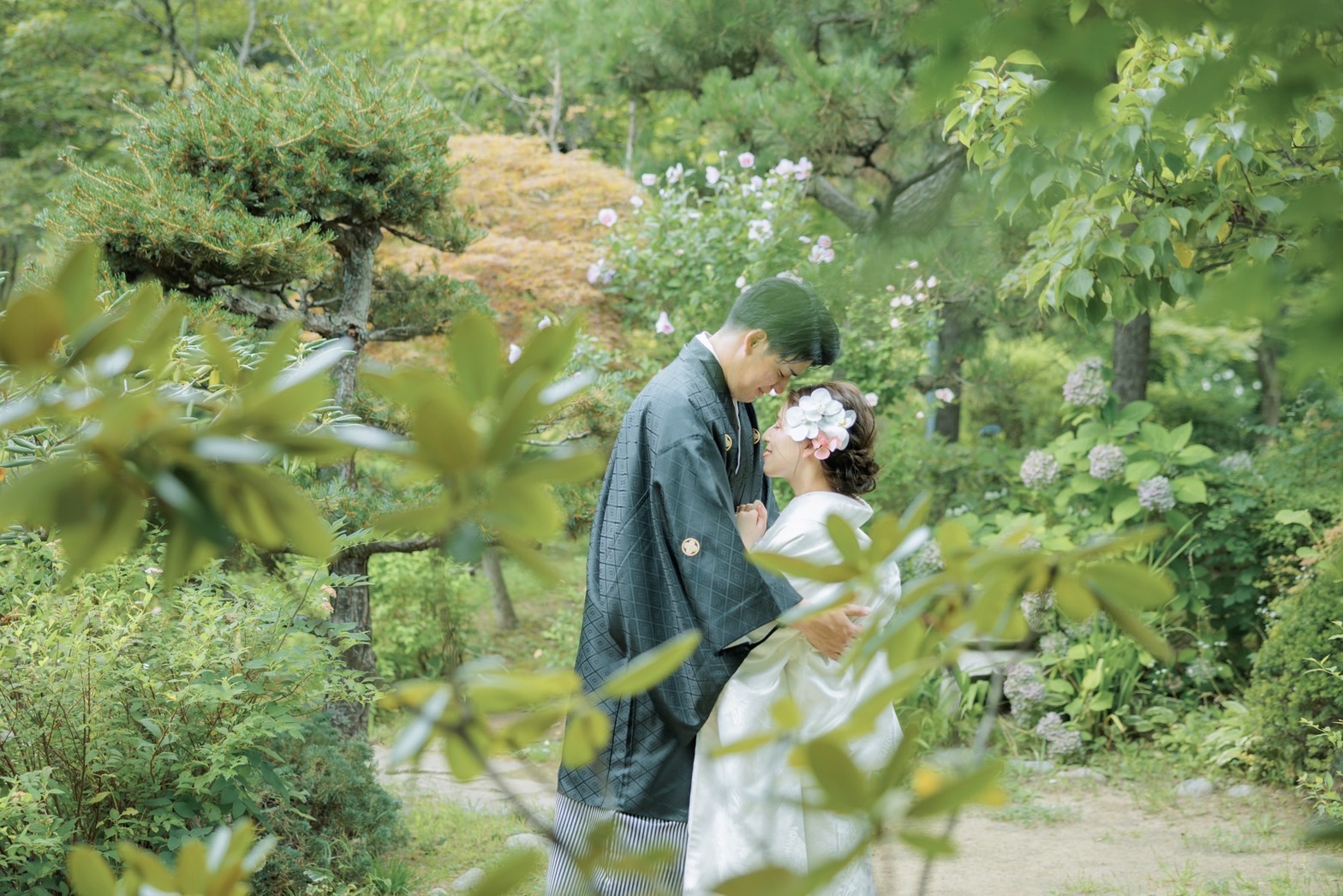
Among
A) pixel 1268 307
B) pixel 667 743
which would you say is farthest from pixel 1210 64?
pixel 667 743

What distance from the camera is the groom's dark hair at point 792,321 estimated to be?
235cm

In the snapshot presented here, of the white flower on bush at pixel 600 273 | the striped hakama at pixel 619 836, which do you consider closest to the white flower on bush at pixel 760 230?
the white flower on bush at pixel 600 273

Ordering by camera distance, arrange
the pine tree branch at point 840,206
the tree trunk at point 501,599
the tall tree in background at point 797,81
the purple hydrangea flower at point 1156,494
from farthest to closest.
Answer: the tree trunk at point 501,599
the pine tree branch at point 840,206
the tall tree in background at point 797,81
the purple hydrangea flower at point 1156,494

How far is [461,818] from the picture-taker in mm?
3971

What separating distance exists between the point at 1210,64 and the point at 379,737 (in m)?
5.00

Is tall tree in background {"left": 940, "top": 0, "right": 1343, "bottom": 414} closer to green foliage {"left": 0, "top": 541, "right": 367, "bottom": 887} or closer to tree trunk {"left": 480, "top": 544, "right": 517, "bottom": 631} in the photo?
green foliage {"left": 0, "top": 541, "right": 367, "bottom": 887}

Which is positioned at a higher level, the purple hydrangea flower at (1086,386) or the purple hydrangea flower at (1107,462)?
the purple hydrangea flower at (1086,386)

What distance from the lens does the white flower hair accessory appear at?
2.52 meters

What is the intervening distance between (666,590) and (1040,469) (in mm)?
3414

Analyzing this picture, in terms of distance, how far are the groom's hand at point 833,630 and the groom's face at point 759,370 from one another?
0.50 m

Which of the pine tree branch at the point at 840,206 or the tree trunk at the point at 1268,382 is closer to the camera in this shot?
the pine tree branch at the point at 840,206

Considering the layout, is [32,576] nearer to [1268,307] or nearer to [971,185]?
[1268,307]

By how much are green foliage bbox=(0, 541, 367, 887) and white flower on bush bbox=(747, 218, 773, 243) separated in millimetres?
2961

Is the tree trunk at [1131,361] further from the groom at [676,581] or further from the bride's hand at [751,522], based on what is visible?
the groom at [676,581]
